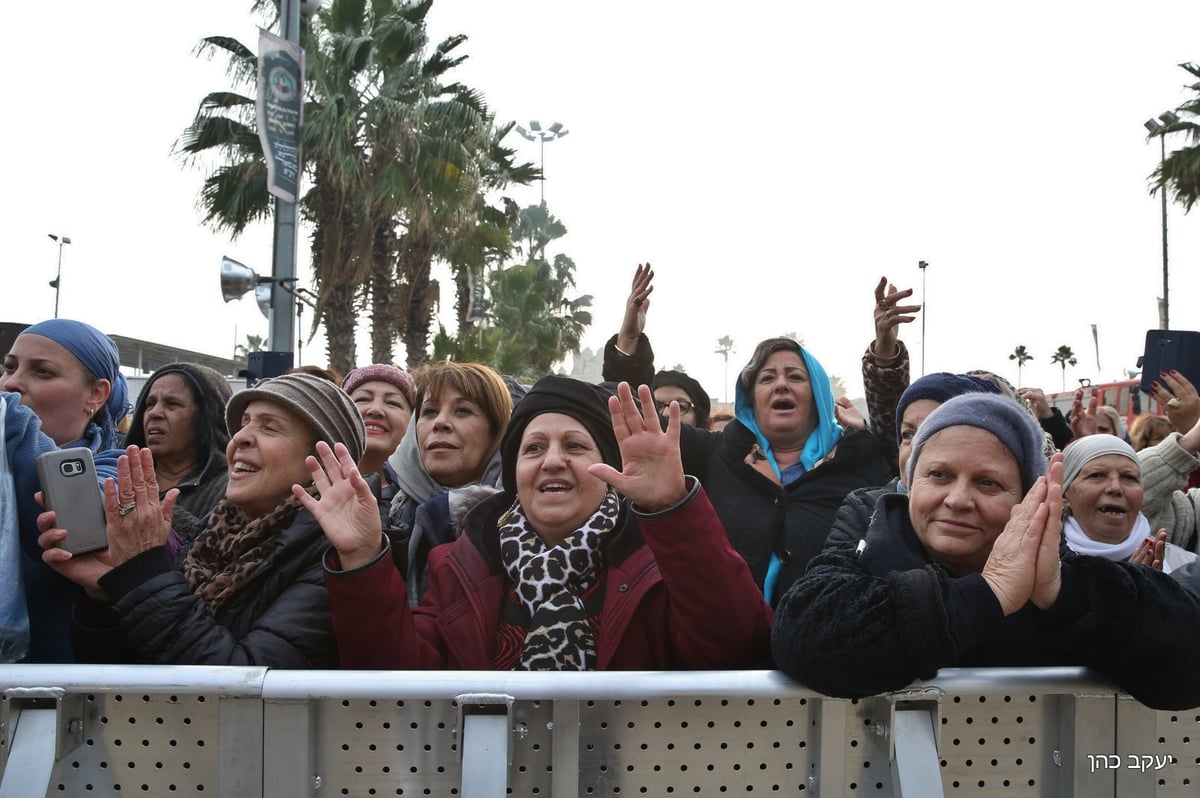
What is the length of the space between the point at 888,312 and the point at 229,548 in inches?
104

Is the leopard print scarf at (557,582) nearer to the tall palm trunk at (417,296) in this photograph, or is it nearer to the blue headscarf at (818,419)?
the blue headscarf at (818,419)

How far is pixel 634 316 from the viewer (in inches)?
160

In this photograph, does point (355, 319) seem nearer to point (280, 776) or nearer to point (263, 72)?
point (263, 72)

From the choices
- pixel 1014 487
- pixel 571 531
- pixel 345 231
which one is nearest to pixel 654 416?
pixel 571 531

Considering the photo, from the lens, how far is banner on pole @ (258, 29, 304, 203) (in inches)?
316

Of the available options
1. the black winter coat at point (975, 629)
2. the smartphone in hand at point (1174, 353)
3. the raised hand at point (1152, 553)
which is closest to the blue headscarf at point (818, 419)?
the raised hand at point (1152, 553)

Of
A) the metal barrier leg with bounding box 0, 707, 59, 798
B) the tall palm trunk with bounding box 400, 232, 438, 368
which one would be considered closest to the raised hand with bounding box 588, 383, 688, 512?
the metal barrier leg with bounding box 0, 707, 59, 798

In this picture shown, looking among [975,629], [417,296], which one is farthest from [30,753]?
[417,296]

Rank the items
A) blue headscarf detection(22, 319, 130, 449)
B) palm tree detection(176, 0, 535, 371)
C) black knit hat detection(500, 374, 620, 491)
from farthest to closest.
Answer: palm tree detection(176, 0, 535, 371) → blue headscarf detection(22, 319, 130, 449) → black knit hat detection(500, 374, 620, 491)

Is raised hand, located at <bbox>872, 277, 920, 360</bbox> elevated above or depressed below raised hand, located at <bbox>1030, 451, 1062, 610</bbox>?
above

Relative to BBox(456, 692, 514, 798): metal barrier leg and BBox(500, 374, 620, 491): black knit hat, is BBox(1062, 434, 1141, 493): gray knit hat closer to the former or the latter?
BBox(500, 374, 620, 491): black knit hat

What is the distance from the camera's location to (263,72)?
802cm

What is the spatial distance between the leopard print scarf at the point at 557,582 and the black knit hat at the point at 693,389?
2.49m

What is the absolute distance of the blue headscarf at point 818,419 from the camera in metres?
3.41
